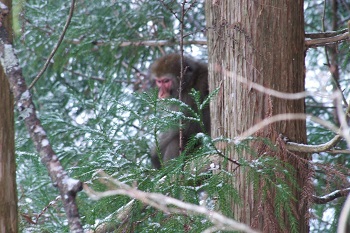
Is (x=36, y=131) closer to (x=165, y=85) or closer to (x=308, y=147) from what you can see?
(x=308, y=147)

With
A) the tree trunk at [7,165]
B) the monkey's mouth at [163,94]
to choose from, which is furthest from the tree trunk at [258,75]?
the monkey's mouth at [163,94]

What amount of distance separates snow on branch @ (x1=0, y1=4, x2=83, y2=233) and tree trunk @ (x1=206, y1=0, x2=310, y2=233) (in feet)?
4.13

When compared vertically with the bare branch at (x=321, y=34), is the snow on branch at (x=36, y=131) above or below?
below

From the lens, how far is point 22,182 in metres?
6.07

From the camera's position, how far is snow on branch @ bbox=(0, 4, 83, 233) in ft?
7.65

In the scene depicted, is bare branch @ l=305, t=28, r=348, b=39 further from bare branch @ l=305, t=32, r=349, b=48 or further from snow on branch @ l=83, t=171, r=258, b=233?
snow on branch @ l=83, t=171, r=258, b=233

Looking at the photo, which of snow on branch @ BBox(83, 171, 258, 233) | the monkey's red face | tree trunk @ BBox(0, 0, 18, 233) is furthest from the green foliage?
tree trunk @ BBox(0, 0, 18, 233)

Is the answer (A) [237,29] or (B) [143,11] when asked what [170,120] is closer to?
(A) [237,29]

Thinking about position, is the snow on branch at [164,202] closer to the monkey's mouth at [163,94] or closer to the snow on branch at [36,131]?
the snow on branch at [36,131]

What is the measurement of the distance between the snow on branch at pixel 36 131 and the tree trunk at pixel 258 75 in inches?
49.5

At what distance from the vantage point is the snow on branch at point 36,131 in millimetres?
2332

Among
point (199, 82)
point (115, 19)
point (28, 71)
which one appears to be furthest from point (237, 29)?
point (28, 71)

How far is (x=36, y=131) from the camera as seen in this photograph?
8.38 feet

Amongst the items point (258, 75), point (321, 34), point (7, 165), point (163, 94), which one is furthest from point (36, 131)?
point (163, 94)
